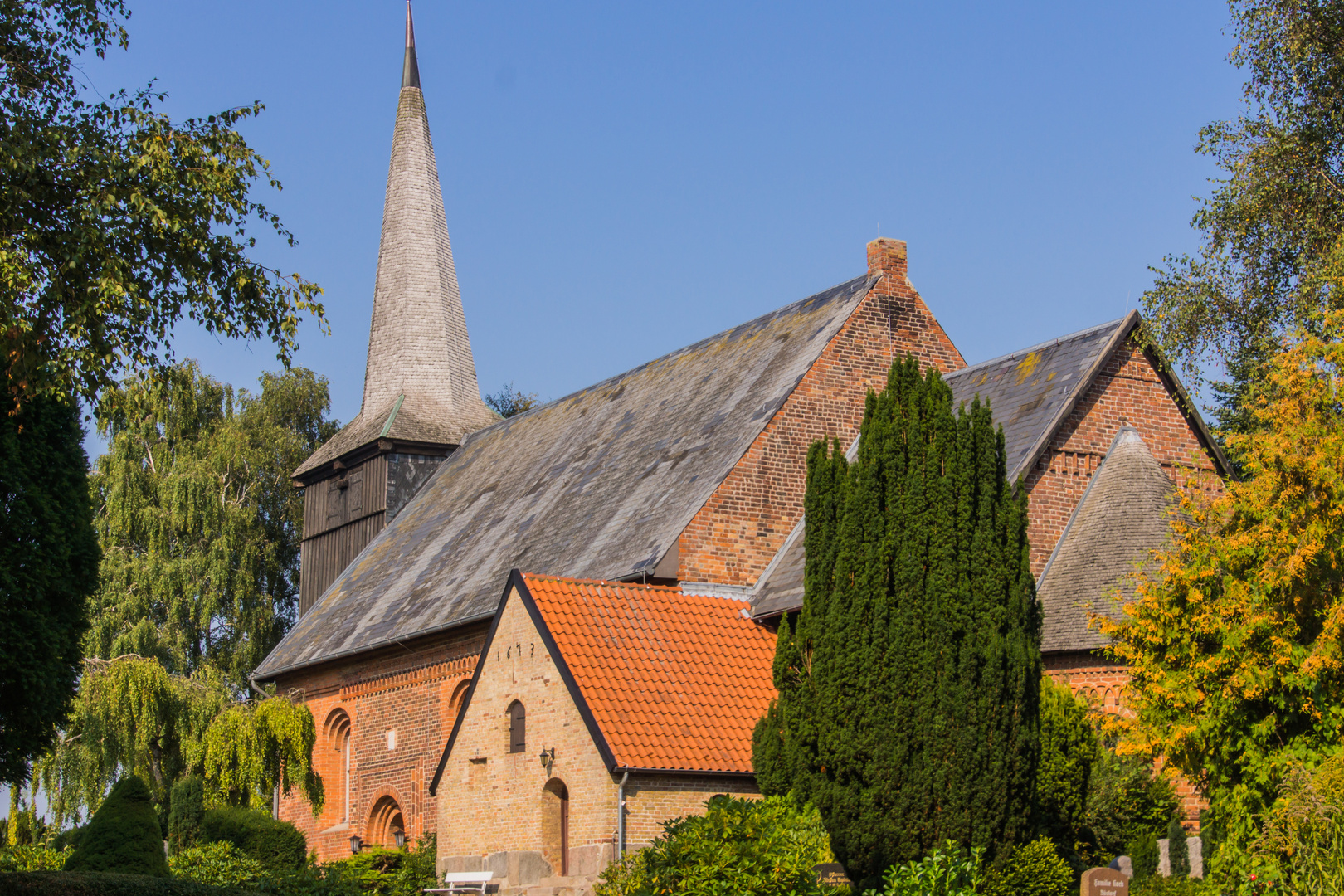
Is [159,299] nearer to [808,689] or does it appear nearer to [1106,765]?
[808,689]

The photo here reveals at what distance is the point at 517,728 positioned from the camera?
1666cm

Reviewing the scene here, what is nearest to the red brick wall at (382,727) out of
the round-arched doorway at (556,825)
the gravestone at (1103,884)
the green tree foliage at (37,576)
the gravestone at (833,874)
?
the round-arched doorway at (556,825)

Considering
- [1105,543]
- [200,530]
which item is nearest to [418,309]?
[200,530]

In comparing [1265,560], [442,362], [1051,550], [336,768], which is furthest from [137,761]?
[1265,560]

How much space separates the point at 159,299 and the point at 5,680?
6.50 meters

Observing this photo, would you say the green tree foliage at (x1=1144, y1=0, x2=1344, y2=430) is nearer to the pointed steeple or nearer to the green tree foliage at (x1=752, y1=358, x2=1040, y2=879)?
the green tree foliage at (x1=752, y1=358, x2=1040, y2=879)

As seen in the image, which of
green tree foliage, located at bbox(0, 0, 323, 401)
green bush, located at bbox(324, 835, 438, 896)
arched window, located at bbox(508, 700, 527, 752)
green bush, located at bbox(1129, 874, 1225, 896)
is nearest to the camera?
green tree foliage, located at bbox(0, 0, 323, 401)

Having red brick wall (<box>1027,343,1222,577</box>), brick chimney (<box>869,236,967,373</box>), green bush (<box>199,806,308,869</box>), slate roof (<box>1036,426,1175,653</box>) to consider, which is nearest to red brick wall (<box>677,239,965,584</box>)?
brick chimney (<box>869,236,967,373</box>)

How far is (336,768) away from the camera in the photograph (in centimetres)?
2686

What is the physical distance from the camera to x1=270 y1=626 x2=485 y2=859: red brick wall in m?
23.3

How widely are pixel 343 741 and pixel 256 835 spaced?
354 centimetres

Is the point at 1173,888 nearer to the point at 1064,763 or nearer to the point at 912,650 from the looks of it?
the point at 1064,763

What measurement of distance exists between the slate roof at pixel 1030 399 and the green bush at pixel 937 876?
594 centimetres

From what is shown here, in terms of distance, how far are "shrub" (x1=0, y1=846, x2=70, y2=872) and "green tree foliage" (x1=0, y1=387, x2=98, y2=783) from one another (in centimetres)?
644
